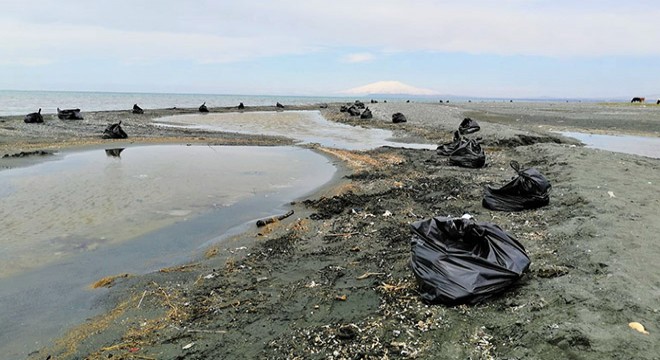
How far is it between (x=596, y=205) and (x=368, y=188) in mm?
4570

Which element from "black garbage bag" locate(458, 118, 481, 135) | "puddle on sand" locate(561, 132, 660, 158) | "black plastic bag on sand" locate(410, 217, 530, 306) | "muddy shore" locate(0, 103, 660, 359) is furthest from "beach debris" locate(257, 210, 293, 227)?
"puddle on sand" locate(561, 132, 660, 158)

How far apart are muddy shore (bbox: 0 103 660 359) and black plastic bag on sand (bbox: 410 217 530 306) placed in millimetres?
140

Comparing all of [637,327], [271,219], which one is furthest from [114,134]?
[637,327]

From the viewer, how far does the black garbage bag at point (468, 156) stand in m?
11.7

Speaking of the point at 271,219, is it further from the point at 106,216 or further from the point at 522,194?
the point at 522,194

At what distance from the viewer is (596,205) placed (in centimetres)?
659

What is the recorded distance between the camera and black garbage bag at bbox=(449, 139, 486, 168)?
38.5ft

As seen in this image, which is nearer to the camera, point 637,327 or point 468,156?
point 637,327

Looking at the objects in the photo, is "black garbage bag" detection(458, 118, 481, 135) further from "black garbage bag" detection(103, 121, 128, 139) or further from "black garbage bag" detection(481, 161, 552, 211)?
"black garbage bag" detection(103, 121, 128, 139)

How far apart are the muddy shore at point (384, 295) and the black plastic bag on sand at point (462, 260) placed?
5.5 inches

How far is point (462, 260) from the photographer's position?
4.07 meters

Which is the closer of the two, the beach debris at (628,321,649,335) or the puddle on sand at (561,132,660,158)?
the beach debris at (628,321,649,335)

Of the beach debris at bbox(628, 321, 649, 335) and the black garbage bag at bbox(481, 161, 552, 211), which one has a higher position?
the black garbage bag at bbox(481, 161, 552, 211)

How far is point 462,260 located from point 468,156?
8450mm
